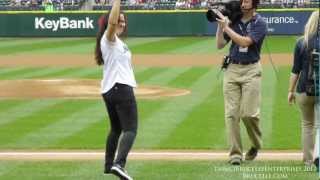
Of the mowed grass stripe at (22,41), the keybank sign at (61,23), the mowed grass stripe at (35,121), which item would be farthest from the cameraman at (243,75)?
the keybank sign at (61,23)

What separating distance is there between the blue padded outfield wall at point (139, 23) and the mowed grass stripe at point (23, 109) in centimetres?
2204

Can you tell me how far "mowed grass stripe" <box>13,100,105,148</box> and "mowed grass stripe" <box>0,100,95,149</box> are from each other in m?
0.10

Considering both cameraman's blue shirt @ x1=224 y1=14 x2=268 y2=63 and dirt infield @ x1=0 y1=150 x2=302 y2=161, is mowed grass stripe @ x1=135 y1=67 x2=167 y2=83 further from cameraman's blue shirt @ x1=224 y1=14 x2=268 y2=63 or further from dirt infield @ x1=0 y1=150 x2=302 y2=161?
cameraman's blue shirt @ x1=224 y1=14 x2=268 y2=63

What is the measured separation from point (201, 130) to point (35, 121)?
307 cm

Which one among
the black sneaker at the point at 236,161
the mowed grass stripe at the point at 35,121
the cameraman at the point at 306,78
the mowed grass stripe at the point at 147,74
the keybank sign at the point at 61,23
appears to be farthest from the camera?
the keybank sign at the point at 61,23

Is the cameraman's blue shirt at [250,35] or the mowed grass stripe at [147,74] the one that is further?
the mowed grass stripe at [147,74]

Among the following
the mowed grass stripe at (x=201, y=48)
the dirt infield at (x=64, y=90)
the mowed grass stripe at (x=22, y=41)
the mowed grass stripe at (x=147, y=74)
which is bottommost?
the mowed grass stripe at (x=22, y=41)

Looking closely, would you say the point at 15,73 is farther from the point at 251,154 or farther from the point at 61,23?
the point at 61,23

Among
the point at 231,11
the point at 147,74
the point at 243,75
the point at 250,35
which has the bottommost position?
the point at 147,74

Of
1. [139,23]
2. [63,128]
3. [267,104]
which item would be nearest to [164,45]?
[139,23]

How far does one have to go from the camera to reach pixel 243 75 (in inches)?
334

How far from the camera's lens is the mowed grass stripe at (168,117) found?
438 inches

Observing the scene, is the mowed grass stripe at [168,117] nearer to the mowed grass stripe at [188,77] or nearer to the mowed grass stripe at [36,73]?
the mowed grass stripe at [188,77]

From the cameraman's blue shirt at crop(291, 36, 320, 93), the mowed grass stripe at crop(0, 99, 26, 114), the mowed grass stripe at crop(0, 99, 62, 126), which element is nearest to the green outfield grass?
the cameraman's blue shirt at crop(291, 36, 320, 93)
